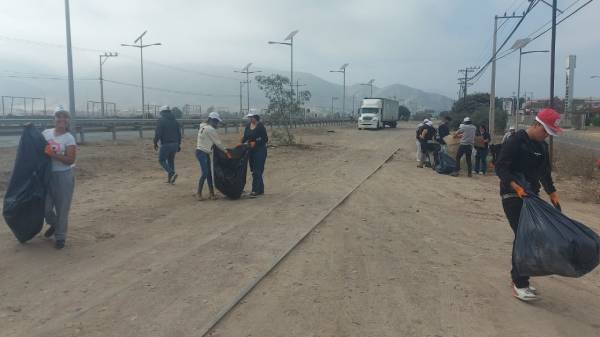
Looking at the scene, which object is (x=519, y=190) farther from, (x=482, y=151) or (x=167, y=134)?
(x=482, y=151)

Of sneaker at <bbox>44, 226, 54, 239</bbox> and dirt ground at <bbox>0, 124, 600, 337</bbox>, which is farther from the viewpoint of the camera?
sneaker at <bbox>44, 226, 54, 239</bbox>

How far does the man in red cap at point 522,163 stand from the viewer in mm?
4801

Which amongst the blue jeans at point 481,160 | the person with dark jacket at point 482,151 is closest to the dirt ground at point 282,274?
the person with dark jacket at point 482,151

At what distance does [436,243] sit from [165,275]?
3.50m

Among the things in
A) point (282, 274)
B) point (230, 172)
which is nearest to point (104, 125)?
Answer: point (230, 172)

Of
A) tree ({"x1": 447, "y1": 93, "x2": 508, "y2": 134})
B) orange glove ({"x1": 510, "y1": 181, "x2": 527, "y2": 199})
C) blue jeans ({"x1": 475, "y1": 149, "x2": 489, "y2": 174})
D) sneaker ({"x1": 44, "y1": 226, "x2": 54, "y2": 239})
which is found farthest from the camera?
tree ({"x1": 447, "y1": 93, "x2": 508, "y2": 134})

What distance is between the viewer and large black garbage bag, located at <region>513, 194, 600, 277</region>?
4254 millimetres

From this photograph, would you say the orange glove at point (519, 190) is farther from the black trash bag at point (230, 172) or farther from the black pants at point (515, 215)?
the black trash bag at point (230, 172)

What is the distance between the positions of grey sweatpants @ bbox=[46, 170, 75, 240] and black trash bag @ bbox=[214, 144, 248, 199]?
3.62m

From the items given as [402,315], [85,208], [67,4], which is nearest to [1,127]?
[67,4]

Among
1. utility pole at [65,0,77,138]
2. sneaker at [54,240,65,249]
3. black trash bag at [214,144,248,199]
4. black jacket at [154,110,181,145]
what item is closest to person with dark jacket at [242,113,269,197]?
black trash bag at [214,144,248,199]

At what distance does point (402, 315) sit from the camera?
174 inches

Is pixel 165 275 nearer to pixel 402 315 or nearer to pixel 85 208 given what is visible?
pixel 402 315

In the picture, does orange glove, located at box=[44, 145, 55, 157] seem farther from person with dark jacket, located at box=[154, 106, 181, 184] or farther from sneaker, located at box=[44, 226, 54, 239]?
person with dark jacket, located at box=[154, 106, 181, 184]
